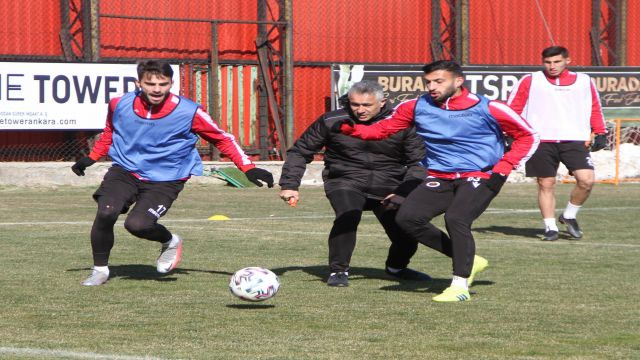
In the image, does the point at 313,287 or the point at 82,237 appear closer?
the point at 313,287

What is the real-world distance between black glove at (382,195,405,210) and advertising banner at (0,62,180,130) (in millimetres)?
13547

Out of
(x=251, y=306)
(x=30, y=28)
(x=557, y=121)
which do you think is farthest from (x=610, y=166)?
(x=251, y=306)

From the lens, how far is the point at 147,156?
386 inches

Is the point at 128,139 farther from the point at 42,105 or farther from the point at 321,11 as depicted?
the point at 321,11

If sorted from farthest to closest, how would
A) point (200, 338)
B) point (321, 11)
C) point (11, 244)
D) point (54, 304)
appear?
point (321, 11) < point (11, 244) < point (54, 304) < point (200, 338)

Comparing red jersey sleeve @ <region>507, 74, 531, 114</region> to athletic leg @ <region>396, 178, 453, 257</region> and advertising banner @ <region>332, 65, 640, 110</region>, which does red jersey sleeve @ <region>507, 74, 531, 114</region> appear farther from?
advertising banner @ <region>332, 65, 640, 110</region>

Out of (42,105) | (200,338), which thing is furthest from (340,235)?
(42,105)

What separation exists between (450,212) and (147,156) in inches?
94.9

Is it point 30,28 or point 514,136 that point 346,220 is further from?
point 30,28

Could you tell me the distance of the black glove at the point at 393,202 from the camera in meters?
9.71

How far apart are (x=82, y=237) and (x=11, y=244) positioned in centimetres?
98

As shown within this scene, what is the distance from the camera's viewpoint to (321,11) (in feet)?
90.1

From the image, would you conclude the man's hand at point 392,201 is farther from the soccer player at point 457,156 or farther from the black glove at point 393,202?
the soccer player at point 457,156

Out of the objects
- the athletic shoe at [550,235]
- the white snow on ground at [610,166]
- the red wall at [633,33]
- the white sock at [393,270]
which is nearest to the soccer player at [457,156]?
the white sock at [393,270]
